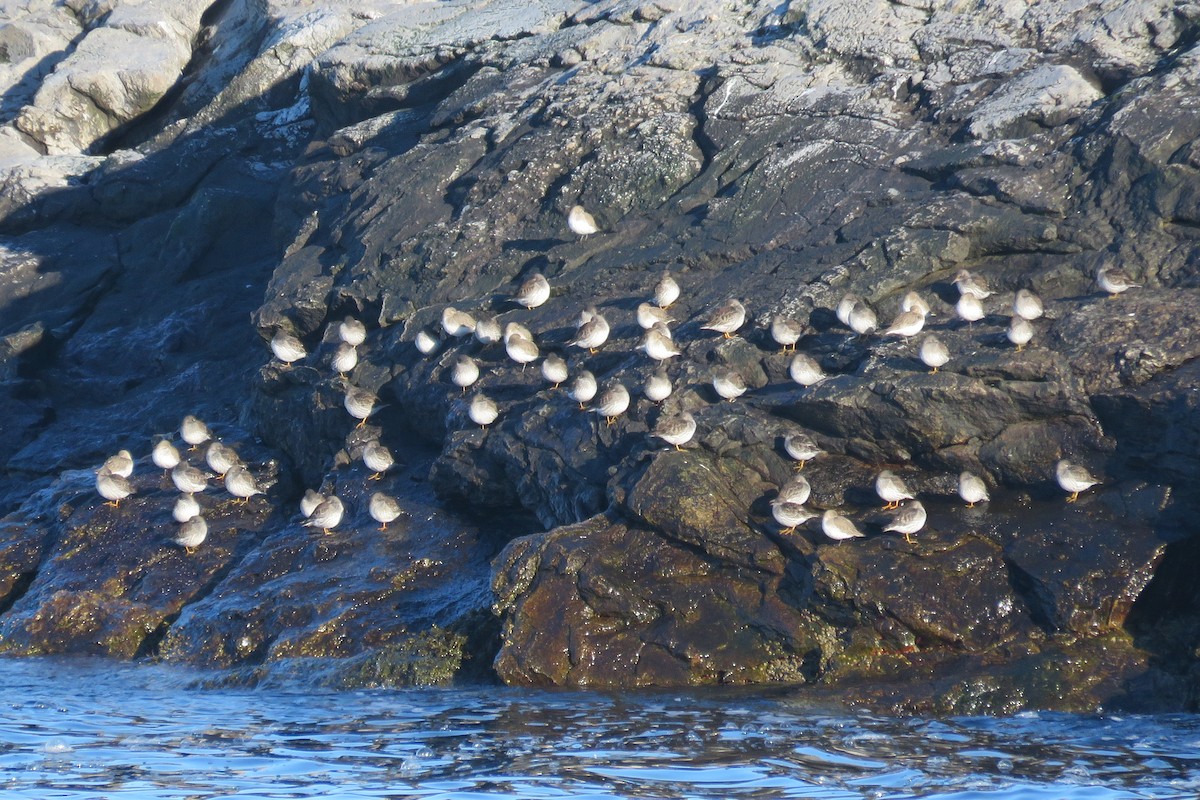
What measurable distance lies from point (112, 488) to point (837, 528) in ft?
31.1

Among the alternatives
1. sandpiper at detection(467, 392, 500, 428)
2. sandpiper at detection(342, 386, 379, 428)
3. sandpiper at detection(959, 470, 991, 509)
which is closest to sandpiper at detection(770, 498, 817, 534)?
sandpiper at detection(959, 470, 991, 509)

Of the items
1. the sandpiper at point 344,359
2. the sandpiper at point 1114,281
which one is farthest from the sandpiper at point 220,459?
the sandpiper at point 1114,281

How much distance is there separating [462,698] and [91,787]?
358cm

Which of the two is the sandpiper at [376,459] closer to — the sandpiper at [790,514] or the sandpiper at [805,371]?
the sandpiper at [805,371]

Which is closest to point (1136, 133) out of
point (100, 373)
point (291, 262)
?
point (291, 262)

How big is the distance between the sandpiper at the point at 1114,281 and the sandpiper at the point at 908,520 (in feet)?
10.8

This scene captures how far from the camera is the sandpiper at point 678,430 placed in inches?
533

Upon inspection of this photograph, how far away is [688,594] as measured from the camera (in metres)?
12.9

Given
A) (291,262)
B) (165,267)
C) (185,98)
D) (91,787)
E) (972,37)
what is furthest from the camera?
(185,98)

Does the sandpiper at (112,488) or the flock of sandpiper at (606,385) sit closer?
the flock of sandpiper at (606,385)

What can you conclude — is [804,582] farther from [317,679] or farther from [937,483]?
[317,679]

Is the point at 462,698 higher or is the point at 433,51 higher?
the point at 433,51

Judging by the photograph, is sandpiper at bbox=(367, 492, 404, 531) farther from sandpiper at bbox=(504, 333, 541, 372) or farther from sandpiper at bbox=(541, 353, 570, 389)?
sandpiper at bbox=(541, 353, 570, 389)

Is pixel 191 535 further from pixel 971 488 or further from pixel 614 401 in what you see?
pixel 971 488
